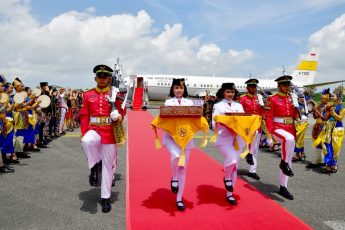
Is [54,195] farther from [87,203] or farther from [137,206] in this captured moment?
[137,206]

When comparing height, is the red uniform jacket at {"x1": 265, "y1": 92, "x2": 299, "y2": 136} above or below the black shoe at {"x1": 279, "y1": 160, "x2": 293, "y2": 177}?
above

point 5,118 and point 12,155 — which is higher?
point 5,118

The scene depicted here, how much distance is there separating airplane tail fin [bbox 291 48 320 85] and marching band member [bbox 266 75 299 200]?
3542 centimetres

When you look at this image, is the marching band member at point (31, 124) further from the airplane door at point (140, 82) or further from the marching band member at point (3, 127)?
the airplane door at point (140, 82)

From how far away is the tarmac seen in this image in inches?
167

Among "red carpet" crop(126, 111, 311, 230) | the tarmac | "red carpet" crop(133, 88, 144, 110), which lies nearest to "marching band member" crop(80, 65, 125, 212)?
the tarmac

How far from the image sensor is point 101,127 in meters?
4.85

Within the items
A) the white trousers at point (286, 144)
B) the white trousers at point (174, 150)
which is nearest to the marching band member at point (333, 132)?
the white trousers at point (286, 144)

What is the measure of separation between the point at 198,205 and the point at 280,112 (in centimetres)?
238

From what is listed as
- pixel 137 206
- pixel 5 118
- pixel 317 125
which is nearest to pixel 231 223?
pixel 137 206

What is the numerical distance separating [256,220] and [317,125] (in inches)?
182

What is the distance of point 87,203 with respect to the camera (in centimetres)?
497

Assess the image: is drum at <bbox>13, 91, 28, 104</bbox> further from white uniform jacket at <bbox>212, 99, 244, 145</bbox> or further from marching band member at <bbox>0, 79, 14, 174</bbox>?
white uniform jacket at <bbox>212, 99, 244, 145</bbox>

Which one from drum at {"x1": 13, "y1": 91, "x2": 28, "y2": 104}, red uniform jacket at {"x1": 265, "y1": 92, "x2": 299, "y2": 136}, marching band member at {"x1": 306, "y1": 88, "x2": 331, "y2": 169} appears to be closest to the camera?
red uniform jacket at {"x1": 265, "y1": 92, "x2": 299, "y2": 136}
